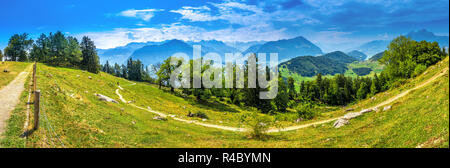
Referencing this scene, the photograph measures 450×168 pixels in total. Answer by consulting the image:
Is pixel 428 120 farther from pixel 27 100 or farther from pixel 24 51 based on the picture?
pixel 24 51

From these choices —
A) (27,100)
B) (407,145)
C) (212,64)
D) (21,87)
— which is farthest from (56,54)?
(407,145)

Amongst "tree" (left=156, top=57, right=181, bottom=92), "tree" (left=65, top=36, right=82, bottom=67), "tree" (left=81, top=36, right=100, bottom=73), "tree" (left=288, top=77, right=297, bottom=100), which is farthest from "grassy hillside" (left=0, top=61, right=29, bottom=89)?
"tree" (left=288, top=77, right=297, bottom=100)

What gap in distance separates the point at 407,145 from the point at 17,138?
26560 millimetres

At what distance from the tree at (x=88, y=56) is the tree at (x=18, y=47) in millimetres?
23545

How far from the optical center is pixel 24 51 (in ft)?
321

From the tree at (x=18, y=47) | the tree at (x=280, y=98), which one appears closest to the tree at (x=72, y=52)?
the tree at (x=18, y=47)

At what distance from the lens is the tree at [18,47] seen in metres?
94.6

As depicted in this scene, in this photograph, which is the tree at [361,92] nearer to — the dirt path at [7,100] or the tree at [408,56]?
the tree at [408,56]

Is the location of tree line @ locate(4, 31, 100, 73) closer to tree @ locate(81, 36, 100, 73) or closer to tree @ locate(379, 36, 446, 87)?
tree @ locate(81, 36, 100, 73)

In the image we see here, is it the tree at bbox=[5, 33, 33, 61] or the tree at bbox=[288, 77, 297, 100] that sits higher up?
the tree at bbox=[5, 33, 33, 61]

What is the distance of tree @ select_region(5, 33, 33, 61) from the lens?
310 ft

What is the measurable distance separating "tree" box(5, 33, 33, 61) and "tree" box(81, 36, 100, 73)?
2354cm
